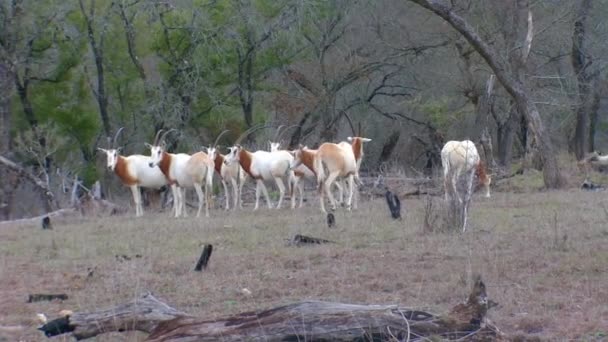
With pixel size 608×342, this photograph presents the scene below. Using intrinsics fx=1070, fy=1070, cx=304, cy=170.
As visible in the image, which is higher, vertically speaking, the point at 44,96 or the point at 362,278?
the point at 44,96

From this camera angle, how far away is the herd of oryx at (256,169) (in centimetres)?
2048

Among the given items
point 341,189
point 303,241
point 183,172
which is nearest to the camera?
point 303,241

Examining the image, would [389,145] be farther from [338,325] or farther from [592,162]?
[338,325]

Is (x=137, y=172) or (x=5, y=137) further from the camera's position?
(x=5, y=137)

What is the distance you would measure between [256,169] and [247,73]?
11.6m

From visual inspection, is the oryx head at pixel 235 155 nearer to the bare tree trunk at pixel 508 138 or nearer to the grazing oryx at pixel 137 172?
the grazing oryx at pixel 137 172

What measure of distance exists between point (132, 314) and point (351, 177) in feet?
42.3

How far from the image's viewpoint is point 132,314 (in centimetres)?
785

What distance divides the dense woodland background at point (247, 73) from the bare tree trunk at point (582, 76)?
7 centimetres

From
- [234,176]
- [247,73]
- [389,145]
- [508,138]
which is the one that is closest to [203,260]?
[234,176]

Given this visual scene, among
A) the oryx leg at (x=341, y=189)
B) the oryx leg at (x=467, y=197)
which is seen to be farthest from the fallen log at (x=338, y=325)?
the oryx leg at (x=341, y=189)

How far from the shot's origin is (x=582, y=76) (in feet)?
109

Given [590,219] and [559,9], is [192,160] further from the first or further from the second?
[559,9]

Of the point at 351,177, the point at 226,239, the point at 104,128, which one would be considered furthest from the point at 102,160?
the point at 226,239
